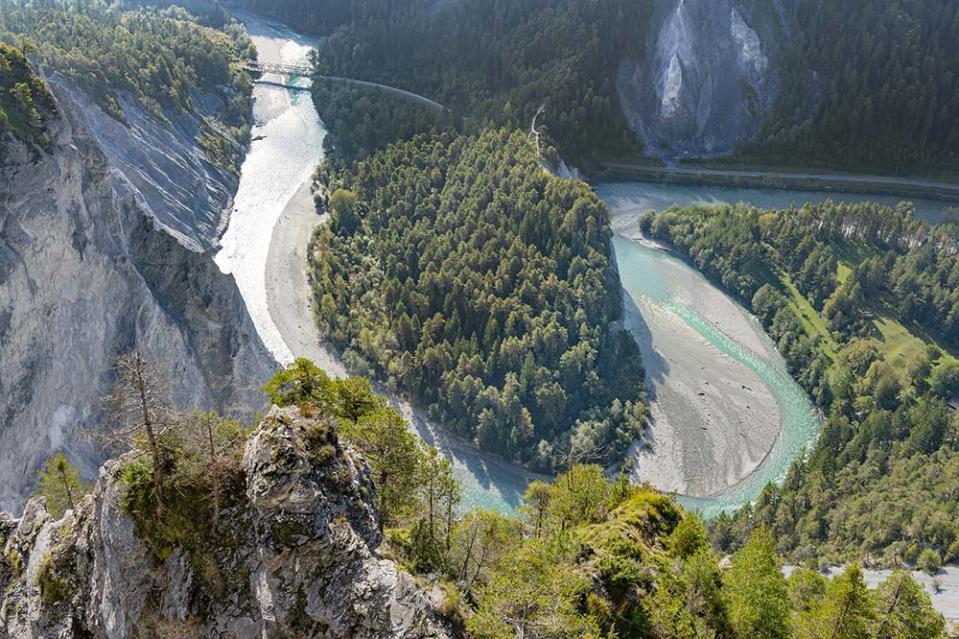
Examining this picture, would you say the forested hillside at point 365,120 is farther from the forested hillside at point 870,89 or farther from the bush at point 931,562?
the bush at point 931,562

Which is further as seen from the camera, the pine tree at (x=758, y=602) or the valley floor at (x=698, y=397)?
the valley floor at (x=698, y=397)

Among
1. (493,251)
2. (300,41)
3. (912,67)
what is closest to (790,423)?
(493,251)

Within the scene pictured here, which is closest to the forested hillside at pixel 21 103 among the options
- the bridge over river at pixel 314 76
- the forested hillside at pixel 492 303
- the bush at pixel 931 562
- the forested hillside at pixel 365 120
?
the forested hillside at pixel 492 303

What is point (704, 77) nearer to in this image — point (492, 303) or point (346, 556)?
point (492, 303)

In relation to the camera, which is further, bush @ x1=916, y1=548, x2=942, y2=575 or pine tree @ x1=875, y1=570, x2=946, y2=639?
bush @ x1=916, y1=548, x2=942, y2=575

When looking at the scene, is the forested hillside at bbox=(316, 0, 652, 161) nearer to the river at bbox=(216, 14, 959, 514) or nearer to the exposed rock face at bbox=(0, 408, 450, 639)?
the river at bbox=(216, 14, 959, 514)

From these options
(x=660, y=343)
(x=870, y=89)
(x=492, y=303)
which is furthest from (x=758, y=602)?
(x=870, y=89)

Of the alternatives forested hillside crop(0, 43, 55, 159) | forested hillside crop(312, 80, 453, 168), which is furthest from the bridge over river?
forested hillside crop(0, 43, 55, 159)
